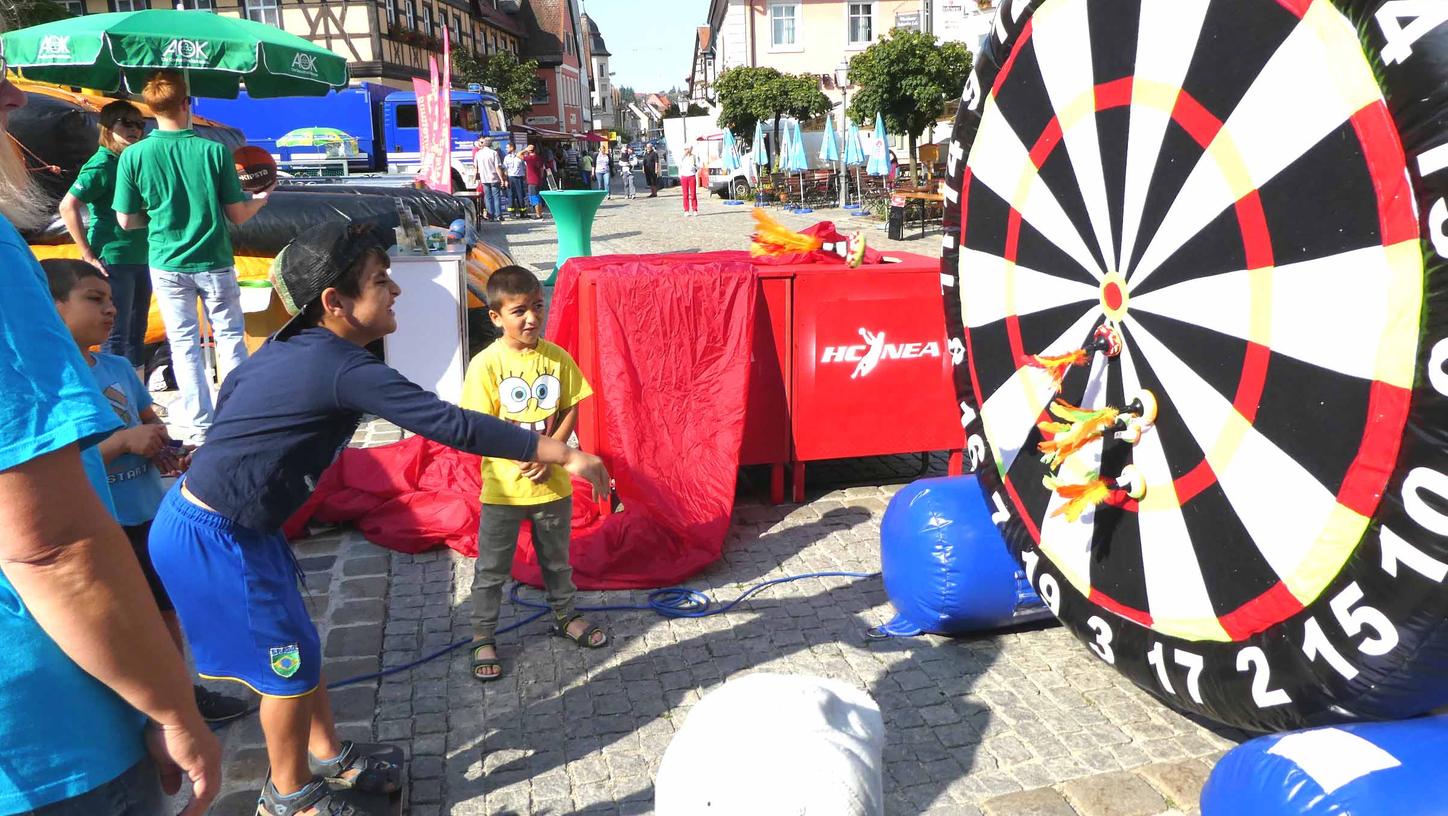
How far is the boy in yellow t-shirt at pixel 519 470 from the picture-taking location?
379cm

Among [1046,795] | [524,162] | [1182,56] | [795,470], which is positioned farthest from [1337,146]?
[524,162]

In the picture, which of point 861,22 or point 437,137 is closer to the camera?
point 437,137

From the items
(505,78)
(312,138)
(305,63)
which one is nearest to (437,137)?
(305,63)

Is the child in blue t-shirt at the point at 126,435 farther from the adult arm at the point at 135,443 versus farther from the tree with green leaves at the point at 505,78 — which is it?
the tree with green leaves at the point at 505,78

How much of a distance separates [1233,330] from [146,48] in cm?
831

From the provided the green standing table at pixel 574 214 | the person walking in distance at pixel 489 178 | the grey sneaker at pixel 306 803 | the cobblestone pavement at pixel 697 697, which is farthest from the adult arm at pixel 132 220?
the person walking in distance at pixel 489 178

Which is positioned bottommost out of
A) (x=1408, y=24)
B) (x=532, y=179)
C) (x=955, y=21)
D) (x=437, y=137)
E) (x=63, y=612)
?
(x=63, y=612)

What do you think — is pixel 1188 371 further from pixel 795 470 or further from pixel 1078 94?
pixel 795 470

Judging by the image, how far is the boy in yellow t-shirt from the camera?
12.4 ft

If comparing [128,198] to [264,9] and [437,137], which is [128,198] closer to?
[437,137]

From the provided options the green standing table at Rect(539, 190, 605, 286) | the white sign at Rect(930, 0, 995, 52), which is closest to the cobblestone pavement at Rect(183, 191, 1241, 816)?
the green standing table at Rect(539, 190, 605, 286)

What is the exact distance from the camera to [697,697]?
11.8 ft

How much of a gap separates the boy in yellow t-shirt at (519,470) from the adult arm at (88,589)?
88.4 inches

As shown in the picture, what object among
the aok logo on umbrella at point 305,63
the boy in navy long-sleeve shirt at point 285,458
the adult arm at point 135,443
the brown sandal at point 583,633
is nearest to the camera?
the boy in navy long-sleeve shirt at point 285,458
